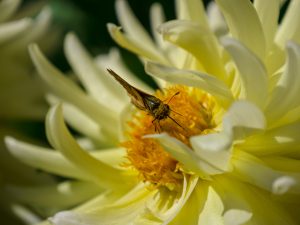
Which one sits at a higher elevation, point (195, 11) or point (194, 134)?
point (195, 11)

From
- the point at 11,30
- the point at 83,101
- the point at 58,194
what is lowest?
the point at 58,194

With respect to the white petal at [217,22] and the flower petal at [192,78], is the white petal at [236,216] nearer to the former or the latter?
the flower petal at [192,78]

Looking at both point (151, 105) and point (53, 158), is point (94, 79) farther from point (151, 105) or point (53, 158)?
point (151, 105)

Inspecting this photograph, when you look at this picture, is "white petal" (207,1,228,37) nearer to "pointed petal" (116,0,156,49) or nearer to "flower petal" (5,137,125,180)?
"pointed petal" (116,0,156,49)

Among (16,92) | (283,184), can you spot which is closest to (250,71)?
(283,184)

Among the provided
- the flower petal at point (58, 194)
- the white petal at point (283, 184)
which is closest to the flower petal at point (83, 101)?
the flower petal at point (58, 194)
